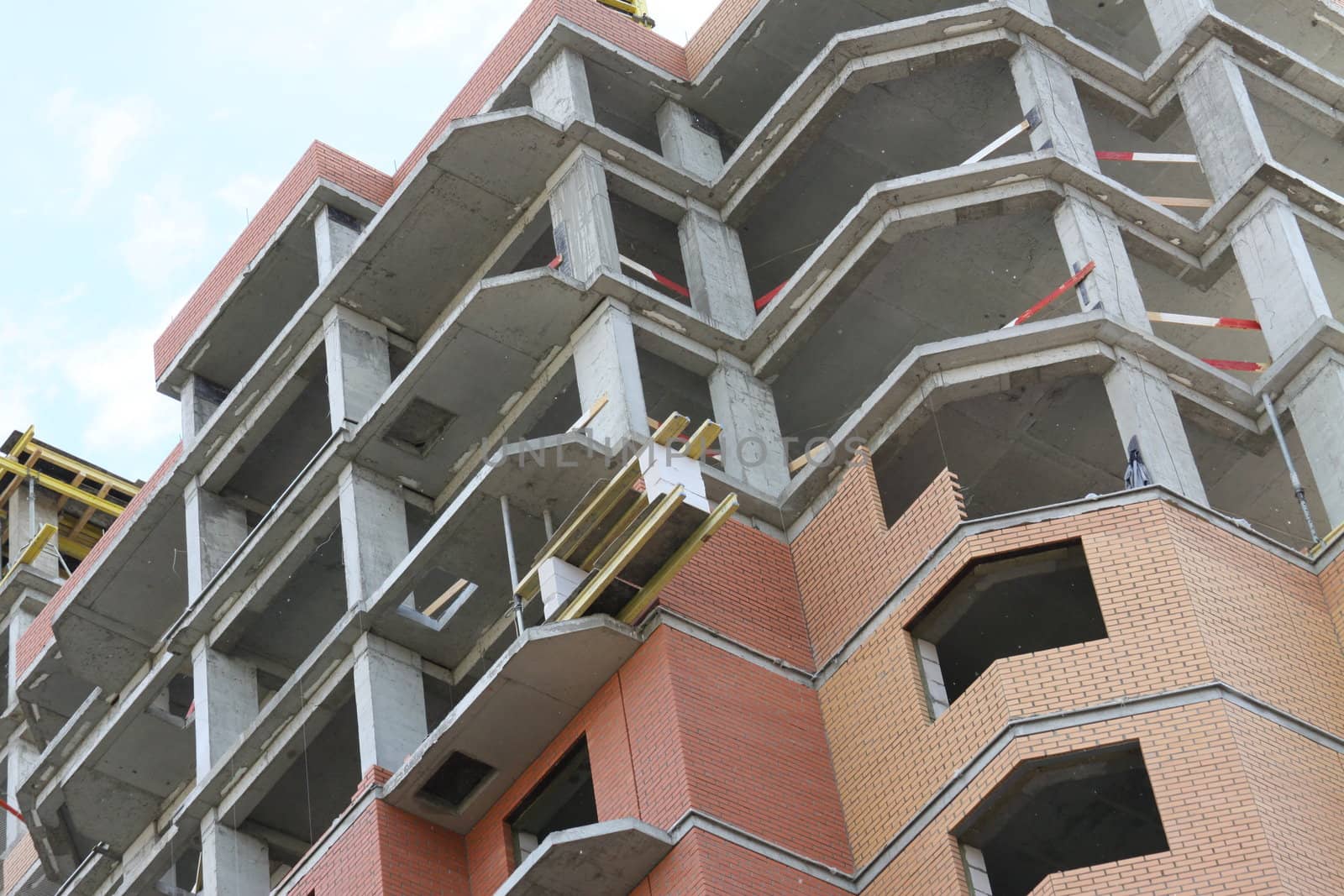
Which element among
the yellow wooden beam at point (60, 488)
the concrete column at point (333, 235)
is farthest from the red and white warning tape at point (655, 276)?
the yellow wooden beam at point (60, 488)

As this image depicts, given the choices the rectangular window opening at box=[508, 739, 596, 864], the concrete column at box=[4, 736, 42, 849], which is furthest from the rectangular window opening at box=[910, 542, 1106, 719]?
the concrete column at box=[4, 736, 42, 849]

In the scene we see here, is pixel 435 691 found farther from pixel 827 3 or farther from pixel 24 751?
pixel 24 751

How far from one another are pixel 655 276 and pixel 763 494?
4.65 metres

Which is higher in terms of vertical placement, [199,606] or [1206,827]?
[199,606]

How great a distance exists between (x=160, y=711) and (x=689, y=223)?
10.0 metres

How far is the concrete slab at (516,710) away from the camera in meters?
26.7

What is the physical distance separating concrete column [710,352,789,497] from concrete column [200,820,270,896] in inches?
302

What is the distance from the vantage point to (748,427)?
101 ft

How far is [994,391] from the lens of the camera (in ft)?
95.2

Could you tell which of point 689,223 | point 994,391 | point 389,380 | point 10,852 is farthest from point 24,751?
point 994,391

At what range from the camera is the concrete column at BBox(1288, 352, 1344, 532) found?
27016 millimetres

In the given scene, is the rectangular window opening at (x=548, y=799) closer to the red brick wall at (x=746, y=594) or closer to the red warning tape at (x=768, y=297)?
the red brick wall at (x=746, y=594)

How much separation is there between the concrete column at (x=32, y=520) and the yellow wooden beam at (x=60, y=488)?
0.21 metres

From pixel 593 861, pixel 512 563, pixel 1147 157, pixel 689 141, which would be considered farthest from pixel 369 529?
pixel 1147 157
